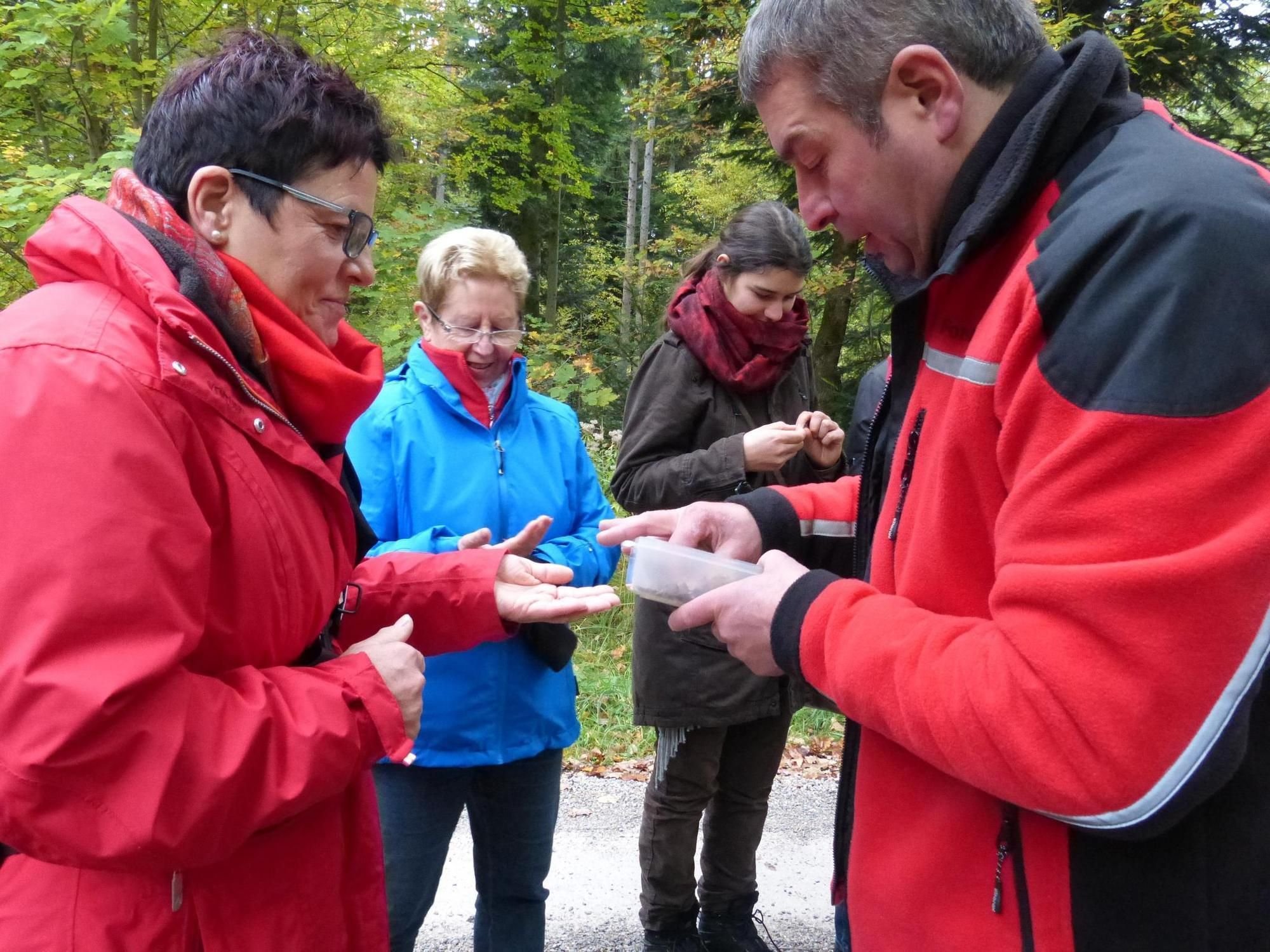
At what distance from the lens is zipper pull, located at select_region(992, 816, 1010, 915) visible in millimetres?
1220

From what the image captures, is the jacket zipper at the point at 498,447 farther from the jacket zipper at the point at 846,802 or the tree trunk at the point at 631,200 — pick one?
the tree trunk at the point at 631,200

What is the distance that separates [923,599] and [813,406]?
231 cm

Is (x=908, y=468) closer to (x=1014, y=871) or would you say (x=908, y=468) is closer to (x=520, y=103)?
(x=1014, y=871)

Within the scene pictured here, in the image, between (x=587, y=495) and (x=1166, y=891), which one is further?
(x=587, y=495)

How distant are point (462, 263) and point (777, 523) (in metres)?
1.45

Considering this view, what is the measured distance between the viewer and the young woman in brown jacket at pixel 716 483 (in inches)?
124

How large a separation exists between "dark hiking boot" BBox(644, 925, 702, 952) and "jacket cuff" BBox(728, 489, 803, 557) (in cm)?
198

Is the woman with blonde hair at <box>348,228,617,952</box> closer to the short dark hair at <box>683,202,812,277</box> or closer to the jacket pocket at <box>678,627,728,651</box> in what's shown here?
the jacket pocket at <box>678,627,728,651</box>

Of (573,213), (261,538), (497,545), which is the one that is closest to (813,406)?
(497,545)

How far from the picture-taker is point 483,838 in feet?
9.20

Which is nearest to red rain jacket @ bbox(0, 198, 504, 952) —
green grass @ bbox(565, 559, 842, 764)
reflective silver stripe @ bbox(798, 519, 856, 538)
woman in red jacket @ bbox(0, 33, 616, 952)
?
woman in red jacket @ bbox(0, 33, 616, 952)

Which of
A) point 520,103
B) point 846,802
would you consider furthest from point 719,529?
point 520,103

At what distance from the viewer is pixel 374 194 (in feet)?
5.86

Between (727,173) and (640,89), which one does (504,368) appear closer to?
(640,89)
